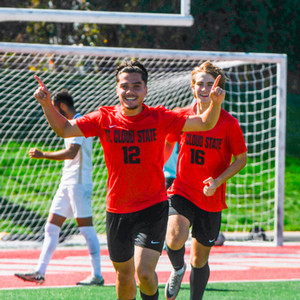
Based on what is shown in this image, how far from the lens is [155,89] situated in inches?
456

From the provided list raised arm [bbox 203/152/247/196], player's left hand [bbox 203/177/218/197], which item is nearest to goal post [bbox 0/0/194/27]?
raised arm [bbox 203/152/247/196]

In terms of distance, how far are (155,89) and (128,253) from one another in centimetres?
684

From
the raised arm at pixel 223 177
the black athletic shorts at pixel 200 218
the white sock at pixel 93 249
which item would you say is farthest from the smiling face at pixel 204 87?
the white sock at pixel 93 249

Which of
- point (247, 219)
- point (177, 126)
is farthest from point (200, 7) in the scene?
point (177, 126)

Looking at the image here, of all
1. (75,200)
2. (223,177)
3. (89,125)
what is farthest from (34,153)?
(223,177)

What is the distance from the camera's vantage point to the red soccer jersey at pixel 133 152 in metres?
4.90

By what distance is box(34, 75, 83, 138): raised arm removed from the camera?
4660 millimetres

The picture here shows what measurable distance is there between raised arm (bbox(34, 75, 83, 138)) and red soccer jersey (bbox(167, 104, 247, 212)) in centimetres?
114

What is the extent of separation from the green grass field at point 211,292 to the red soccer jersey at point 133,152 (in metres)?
1.98

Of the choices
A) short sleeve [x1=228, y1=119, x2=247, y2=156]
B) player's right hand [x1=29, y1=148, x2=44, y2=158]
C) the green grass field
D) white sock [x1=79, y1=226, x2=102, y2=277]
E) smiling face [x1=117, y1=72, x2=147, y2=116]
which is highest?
smiling face [x1=117, y1=72, x2=147, y2=116]

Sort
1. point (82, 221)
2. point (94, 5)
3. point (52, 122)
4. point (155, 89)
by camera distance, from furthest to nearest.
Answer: point (94, 5), point (155, 89), point (82, 221), point (52, 122)

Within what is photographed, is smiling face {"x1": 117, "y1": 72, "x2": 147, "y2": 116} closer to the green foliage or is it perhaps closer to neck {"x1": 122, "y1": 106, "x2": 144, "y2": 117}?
neck {"x1": 122, "y1": 106, "x2": 144, "y2": 117}

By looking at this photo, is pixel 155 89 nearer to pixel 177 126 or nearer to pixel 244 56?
pixel 244 56

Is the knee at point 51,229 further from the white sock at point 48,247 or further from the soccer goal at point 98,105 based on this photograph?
the soccer goal at point 98,105
